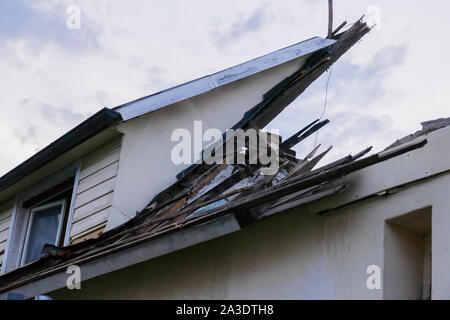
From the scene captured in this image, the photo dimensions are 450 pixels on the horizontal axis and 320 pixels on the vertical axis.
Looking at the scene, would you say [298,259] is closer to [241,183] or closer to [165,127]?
[241,183]

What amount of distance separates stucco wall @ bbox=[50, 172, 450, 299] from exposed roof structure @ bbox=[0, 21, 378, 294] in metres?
0.26

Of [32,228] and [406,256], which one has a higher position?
[32,228]

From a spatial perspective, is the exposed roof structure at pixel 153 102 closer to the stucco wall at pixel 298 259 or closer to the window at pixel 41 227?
the window at pixel 41 227

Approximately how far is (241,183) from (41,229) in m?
2.77

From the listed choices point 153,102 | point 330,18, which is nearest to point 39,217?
point 153,102

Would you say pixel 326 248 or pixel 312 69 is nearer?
pixel 326 248

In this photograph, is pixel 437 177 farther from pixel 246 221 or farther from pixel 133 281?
pixel 133 281

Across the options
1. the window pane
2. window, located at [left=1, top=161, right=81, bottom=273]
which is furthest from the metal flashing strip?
the window pane

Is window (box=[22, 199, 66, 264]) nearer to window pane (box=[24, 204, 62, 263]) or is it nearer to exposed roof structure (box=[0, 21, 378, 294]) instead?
window pane (box=[24, 204, 62, 263])

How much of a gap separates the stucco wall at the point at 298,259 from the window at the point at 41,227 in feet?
8.10

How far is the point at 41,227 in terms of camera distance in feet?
31.9

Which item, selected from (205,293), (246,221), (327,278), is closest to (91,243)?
(205,293)
